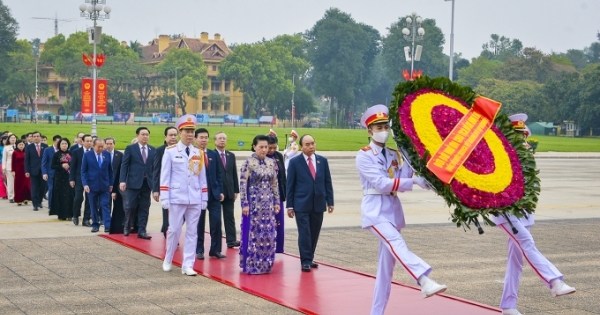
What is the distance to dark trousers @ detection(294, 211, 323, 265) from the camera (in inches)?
404

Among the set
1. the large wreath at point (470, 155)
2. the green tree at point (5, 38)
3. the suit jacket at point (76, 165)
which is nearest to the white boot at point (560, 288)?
the large wreath at point (470, 155)

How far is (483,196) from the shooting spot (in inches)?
257

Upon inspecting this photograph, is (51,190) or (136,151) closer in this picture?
(136,151)

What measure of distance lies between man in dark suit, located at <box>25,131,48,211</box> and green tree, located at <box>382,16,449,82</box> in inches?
4453

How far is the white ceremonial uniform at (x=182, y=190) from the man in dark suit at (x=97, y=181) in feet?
13.5

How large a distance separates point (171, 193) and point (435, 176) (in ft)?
14.8

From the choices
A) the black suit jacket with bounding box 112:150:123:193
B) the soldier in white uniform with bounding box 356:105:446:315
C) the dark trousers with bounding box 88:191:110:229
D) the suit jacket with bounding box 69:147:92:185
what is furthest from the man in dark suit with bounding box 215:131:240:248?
the soldier in white uniform with bounding box 356:105:446:315

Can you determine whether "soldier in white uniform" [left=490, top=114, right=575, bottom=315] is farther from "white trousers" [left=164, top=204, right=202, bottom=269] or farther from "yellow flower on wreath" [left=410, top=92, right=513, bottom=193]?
"white trousers" [left=164, top=204, right=202, bottom=269]

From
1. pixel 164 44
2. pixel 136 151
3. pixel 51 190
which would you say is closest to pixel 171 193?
pixel 136 151

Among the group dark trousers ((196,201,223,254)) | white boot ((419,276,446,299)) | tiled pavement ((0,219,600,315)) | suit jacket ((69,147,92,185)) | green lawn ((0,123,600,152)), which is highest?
suit jacket ((69,147,92,185))

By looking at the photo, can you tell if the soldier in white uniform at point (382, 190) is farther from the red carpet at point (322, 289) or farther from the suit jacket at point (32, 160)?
the suit jacket at point (32, 160)

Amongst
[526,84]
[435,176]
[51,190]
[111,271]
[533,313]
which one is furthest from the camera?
[526,84]

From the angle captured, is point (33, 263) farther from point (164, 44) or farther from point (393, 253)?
point (164, 44)

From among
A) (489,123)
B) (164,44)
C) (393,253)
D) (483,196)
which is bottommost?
(393,253)
